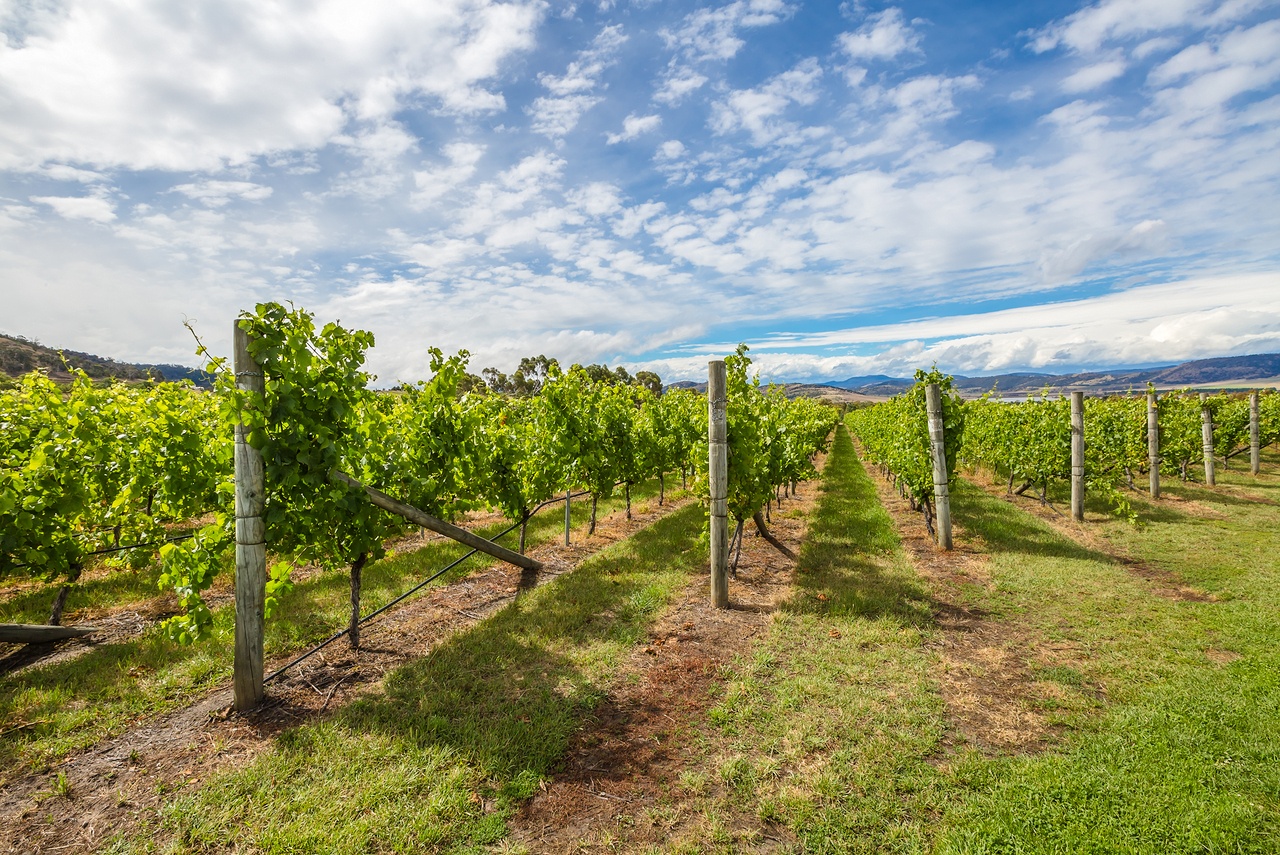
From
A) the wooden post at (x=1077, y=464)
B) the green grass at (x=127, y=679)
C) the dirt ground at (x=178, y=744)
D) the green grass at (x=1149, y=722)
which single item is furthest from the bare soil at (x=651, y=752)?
the wooden post at (x=1077, y=464)

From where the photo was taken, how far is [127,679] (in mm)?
5047

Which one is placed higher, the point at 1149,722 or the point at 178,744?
the point at 178,744

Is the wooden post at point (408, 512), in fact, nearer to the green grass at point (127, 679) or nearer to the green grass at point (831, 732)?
the green grass at point (127, 679)

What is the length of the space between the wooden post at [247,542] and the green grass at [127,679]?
96cm

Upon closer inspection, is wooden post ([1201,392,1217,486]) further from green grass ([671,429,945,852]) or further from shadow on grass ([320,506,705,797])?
shadow on grass ([320,506,705,797])

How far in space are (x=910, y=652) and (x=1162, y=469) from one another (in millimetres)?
14170

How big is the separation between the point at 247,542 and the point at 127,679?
7.84 feet

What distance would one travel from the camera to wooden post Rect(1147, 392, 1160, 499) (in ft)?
44.8

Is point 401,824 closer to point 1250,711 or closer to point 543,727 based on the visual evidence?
point 543,727

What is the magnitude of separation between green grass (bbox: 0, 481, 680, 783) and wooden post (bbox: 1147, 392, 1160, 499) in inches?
697

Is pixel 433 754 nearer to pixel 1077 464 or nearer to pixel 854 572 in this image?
pixel 854 572

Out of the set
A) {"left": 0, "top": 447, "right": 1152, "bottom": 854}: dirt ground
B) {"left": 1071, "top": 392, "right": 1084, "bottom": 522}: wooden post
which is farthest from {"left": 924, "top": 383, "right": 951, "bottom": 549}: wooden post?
{"left": 1071, "top": 392, "right": 1084, "bottom": 522}: wooden post

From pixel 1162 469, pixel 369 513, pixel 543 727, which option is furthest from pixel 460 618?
pixel 1162 469

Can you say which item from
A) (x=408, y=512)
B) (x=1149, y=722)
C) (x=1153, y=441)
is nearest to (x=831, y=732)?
(x=1149, y=722)
